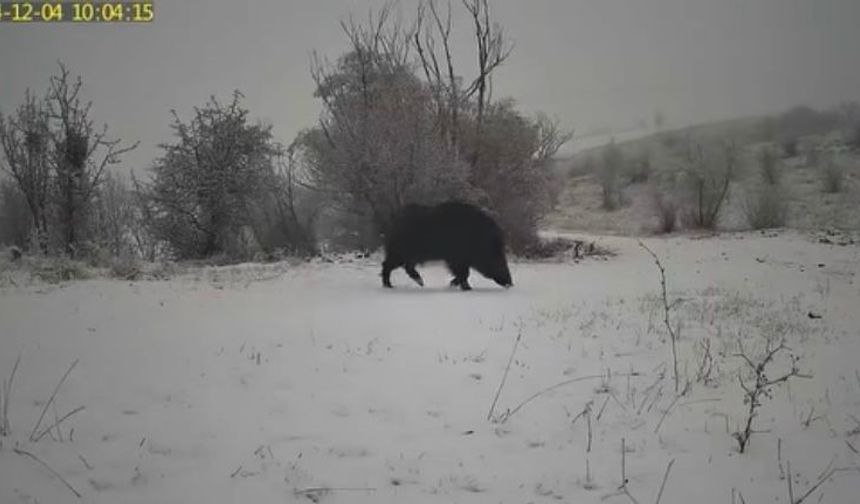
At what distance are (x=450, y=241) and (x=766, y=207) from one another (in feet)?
49.3

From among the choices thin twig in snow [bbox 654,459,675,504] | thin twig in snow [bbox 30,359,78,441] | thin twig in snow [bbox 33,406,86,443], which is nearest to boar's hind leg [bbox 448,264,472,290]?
thin twig in snow [bbox 30,359,78,441]

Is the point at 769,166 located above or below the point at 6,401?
above

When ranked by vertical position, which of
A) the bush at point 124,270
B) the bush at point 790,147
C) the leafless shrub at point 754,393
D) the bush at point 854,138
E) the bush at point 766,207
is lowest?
the leafless shrub at point 754,393

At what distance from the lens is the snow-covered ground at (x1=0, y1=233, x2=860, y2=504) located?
352cm

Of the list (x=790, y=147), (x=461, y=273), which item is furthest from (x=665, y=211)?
(x=461, y=273)

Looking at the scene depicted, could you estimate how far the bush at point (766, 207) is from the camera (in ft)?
62.6

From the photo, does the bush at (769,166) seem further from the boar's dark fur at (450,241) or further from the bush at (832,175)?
the boar's dark fur at (450,241)

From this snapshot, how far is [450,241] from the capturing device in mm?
10031

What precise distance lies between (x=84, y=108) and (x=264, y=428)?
16031 mm

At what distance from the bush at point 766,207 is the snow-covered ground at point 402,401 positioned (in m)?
12.5

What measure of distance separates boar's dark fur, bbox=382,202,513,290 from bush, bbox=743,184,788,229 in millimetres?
12662

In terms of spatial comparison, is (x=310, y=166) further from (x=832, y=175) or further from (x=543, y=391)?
(x=543, y=391)

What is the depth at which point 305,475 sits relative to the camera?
139 inches

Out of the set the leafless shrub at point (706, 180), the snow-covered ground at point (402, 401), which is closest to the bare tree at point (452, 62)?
the leafless shrub at point (706, 180)
